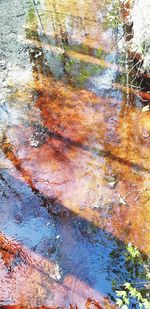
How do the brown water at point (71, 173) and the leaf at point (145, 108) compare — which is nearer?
the brown water at point (71, 173)

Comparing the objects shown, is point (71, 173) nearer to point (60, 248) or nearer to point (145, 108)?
point (60, 248)

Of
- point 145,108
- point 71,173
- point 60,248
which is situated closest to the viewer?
point 60,248

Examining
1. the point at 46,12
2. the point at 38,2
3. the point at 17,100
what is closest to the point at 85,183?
the point at 17,100

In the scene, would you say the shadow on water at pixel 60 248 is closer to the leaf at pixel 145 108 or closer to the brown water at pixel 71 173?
the brown water at pixel 71 173

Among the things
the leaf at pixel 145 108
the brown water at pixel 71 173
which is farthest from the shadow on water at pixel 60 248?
the leaf at pixel 145 108

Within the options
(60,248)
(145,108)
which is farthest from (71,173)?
(145,108)

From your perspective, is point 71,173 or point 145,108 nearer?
point 71,173

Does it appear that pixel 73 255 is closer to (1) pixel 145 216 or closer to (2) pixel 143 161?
(1) pixel 145 216

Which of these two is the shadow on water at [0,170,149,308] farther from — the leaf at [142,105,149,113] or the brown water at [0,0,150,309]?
the leaf at [142,105,149,113]

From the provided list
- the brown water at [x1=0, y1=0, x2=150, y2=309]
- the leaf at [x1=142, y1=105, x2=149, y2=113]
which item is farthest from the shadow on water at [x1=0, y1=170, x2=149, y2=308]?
the leaf at [x1=142, y1=105, x2=149, y2=113]
